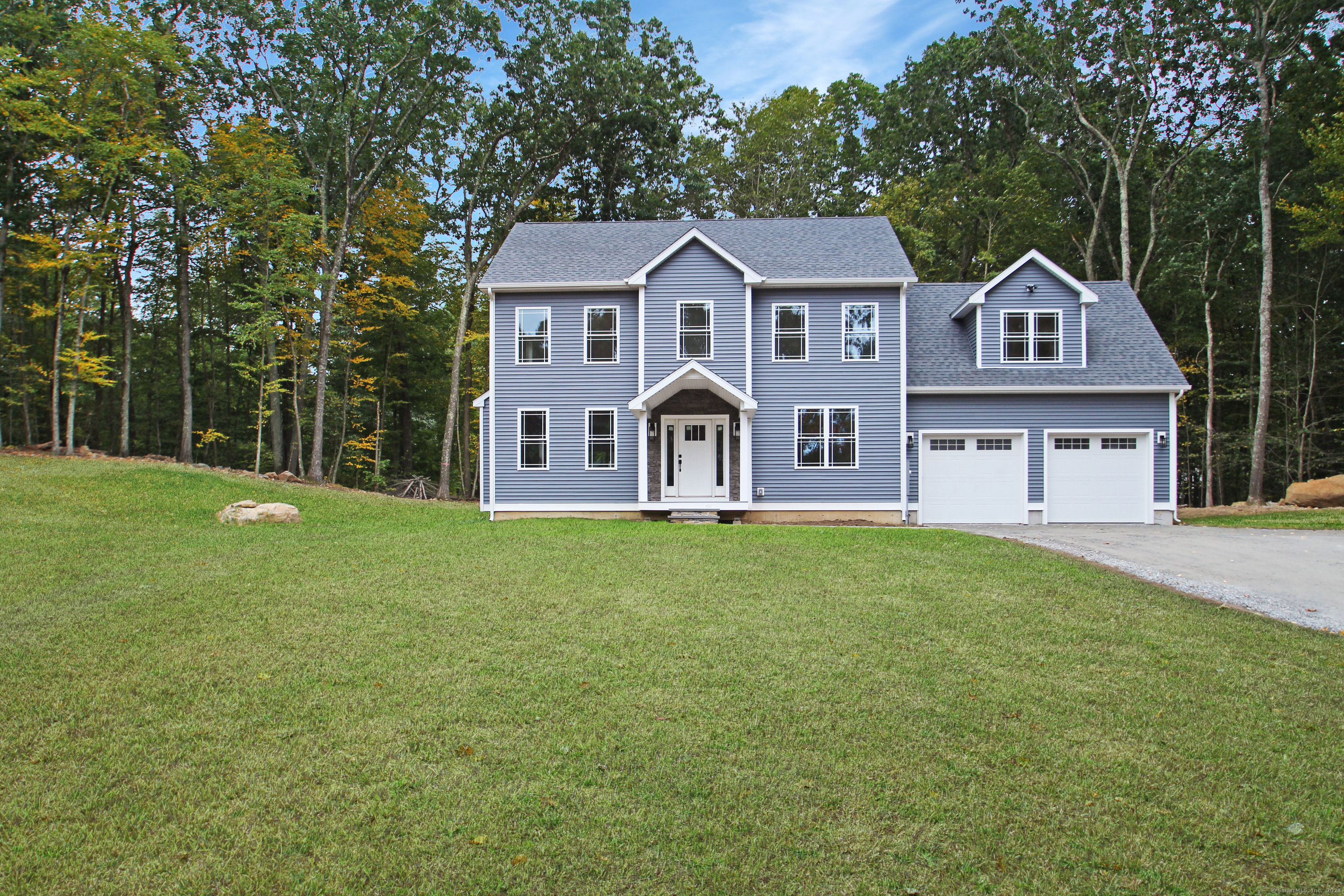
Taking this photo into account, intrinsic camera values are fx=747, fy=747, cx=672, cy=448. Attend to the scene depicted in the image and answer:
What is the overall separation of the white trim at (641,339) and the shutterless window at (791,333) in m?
3.11

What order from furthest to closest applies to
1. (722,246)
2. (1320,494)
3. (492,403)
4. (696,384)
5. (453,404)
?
1. (453,404)
2. (1320,494)
3. (722,246)
4. (492,403)
5. (696,384)

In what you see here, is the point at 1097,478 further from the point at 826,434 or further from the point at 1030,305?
the point at 826,434

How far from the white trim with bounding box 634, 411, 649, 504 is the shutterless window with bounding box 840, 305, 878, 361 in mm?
4944

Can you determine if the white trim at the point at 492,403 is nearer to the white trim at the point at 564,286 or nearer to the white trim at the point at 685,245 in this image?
the white trim at the point at 564,286

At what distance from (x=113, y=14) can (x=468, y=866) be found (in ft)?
90.8

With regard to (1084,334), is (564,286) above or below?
above

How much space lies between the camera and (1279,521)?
17.5m

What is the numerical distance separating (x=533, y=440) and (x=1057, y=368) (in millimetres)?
12589

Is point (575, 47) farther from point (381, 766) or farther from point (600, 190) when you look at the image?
point (381, 766)

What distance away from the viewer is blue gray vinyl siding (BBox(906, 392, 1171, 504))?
17438 mm

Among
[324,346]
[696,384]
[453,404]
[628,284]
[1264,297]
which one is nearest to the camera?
[696,384]

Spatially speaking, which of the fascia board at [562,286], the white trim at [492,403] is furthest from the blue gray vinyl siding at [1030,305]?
the white trim at [492,403]

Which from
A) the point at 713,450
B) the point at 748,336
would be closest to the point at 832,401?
the point at 748,336

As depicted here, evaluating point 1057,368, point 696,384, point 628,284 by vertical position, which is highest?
point 628,284
